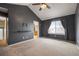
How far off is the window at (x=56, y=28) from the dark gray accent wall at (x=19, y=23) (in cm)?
200

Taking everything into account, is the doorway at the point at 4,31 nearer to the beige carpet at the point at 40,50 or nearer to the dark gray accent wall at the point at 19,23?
the dark gray accent wall at the point at 19,23

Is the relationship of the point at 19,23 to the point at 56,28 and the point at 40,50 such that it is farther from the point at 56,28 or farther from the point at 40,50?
the point at 56,28

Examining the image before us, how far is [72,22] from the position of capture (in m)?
7.05

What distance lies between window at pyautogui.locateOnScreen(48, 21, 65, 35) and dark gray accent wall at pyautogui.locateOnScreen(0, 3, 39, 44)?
200cm

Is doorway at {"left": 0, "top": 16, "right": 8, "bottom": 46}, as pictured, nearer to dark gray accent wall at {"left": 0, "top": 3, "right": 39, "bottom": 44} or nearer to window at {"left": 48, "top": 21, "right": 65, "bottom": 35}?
dark gray accent wall at {"left": 0, "top": 3, "right": 39, "bottom": 44}

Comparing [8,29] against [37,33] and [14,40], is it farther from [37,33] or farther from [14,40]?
[37,33]

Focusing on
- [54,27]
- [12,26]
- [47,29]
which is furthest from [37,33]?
[12,26]

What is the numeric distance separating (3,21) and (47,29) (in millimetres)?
4775

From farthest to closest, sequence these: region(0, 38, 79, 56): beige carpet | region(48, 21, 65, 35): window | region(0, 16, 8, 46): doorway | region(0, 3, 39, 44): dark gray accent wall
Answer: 1. region(48, 21, 65, 35): window
2. region(0, 3, 39, 44): dark gray accent wall
3. region(0, 16, 8, 46): doorway
4. region(0, 38, 79, 56): beige carpet

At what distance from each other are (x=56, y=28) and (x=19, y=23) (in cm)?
341

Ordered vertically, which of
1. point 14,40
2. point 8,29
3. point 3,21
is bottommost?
point 14,40

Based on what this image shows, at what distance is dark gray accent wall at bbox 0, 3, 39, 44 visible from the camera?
207 inches

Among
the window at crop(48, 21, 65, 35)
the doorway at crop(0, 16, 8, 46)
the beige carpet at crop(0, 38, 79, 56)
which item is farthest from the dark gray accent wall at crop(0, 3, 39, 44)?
the window at crop(48, 21, 65, 35)

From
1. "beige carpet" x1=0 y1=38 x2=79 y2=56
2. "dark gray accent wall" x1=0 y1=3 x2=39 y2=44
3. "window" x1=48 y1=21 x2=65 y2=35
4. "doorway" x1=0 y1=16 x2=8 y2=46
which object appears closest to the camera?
"beige carpet" x1=0 y1=38 x2=79 y2=56
